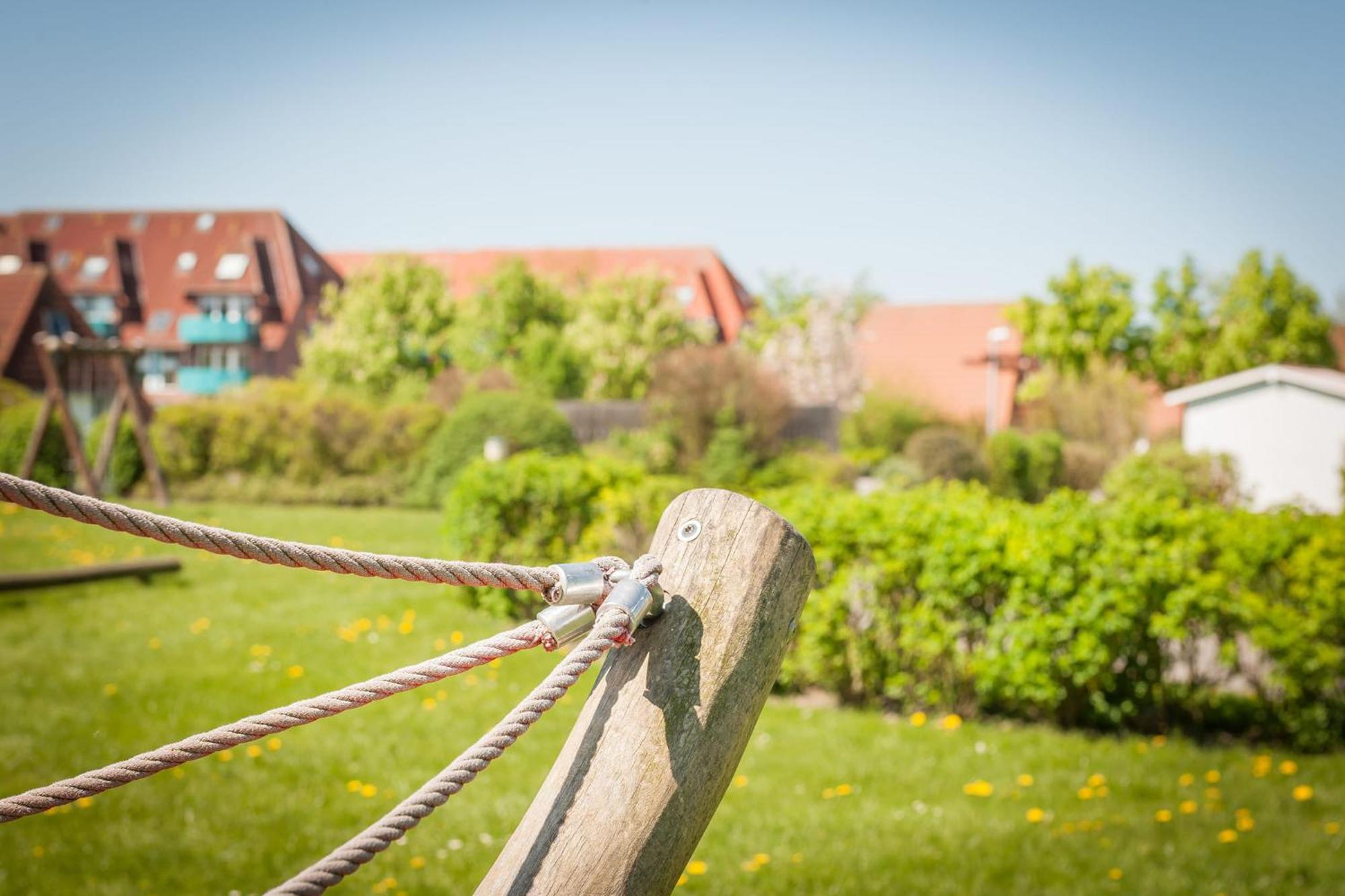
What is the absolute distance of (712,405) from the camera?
22109 millimetres

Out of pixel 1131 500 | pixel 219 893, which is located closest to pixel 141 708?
pixel 219 893

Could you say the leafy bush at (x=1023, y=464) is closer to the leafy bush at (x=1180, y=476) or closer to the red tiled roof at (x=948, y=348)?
the leafy bush at (x=1180, y=476)

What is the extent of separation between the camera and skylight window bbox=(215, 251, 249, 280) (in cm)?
4834

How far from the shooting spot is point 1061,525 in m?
6.00

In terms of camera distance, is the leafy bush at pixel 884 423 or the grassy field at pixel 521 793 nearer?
the grassy field at pixel 521 793

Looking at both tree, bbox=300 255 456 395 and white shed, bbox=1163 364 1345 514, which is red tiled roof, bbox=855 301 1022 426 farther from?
white shed, bbox=1163 364 1345 514

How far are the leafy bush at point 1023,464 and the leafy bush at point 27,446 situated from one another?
64.3ft

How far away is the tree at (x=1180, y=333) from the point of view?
36688 millimetres

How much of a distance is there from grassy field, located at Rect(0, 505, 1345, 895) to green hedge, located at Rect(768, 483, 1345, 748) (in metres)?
0.29

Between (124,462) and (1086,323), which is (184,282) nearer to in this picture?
(124,462)

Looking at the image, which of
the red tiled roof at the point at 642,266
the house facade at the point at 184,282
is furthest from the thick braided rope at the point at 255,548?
the house facade at the point at 184,282

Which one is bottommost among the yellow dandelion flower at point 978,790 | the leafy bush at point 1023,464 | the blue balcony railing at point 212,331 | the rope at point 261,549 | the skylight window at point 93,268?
the leafy bush at point 1023,464

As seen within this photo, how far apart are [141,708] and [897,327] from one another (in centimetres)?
4446

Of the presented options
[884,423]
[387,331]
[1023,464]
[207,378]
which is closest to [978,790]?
[1023,464]
